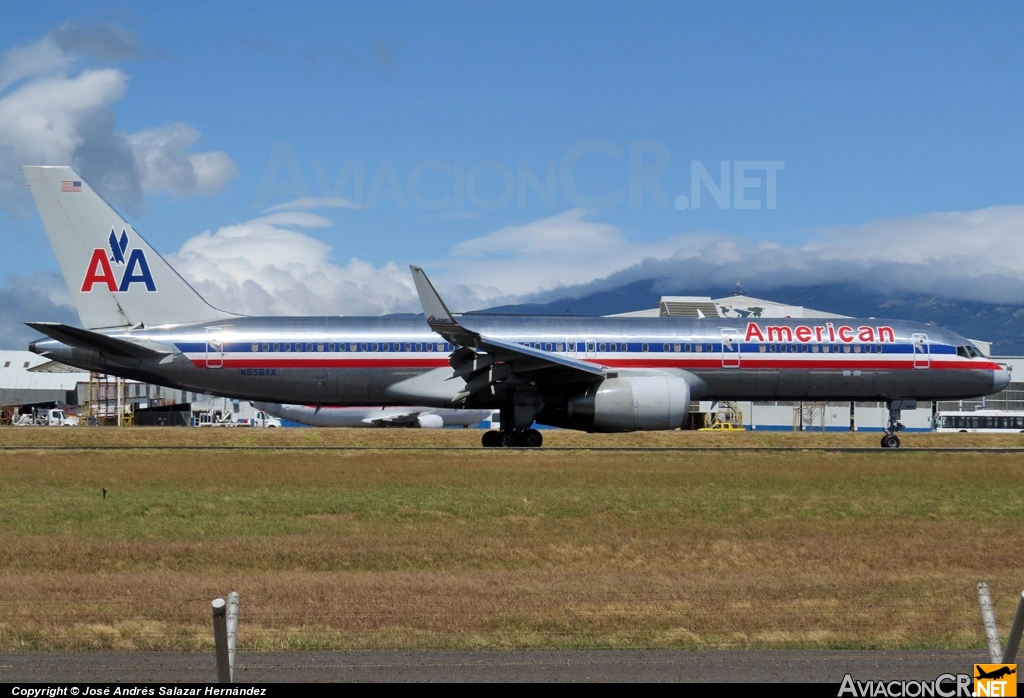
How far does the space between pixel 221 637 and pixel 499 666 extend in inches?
128

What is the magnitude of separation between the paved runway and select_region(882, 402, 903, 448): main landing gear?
27.0 metres

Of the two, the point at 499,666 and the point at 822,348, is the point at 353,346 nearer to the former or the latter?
the point at 822,348

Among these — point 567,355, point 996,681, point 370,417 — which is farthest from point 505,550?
point 370,417

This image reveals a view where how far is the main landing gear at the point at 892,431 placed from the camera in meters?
34.8

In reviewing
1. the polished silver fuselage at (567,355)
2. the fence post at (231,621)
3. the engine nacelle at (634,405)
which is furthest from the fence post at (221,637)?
the polished silver fuselage at (567,355)

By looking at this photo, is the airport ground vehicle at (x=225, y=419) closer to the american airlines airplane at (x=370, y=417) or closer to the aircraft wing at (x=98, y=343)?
the american airlines airplane at (x=370, y=417)

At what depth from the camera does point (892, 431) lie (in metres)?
35.6

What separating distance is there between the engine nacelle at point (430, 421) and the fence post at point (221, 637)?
6142 centimetres

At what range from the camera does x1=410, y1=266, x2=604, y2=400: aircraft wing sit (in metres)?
29.0

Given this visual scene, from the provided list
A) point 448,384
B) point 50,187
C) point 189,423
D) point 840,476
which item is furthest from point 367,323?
point 189,423

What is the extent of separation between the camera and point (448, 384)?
1271 inches

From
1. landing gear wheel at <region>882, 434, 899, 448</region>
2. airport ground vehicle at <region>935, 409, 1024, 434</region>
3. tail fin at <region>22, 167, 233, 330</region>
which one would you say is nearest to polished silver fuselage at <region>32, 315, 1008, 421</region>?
tail fin at <region>22, 167, 233, 330</region>

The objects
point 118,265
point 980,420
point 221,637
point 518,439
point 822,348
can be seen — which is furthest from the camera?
point 980,420

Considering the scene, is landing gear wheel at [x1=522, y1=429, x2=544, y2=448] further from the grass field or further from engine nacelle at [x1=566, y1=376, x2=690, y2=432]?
the grass field
